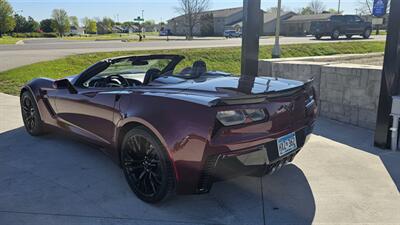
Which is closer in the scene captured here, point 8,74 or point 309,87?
point 309,87

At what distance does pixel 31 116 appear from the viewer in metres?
5.34

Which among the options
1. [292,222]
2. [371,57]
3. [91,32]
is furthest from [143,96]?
[91,32]

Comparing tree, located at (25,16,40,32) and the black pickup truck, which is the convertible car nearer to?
the black pickup truck

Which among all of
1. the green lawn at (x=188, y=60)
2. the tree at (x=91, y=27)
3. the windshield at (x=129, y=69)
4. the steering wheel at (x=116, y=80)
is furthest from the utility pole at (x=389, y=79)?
the tree at (x=91, y=27)

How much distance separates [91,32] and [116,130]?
288 ft

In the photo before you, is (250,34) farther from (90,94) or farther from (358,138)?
(90,94)

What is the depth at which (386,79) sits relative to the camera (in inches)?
181

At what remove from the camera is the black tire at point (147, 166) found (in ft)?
9.97

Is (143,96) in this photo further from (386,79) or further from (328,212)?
(386,79)

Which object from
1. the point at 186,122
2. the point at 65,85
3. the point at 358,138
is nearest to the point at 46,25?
the point at 65,85

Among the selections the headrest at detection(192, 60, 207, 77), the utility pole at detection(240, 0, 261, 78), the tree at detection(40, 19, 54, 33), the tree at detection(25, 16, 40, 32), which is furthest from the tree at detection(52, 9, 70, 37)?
the headrest at detection(192, 60, 207, 77)

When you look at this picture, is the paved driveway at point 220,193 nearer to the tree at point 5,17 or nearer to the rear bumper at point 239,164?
the rear bumper at point 239,164

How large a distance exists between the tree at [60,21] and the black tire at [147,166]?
72.3 meters

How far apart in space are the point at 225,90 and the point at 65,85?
2.16 meters
